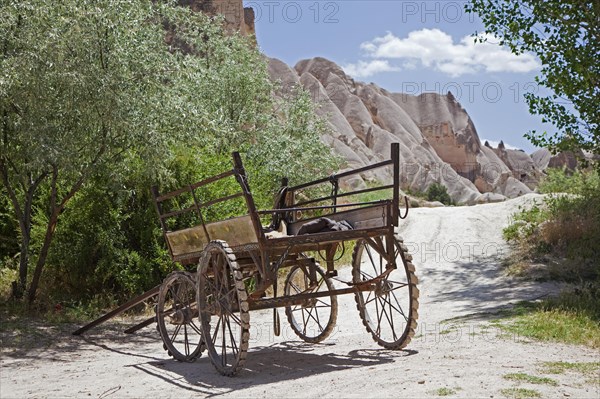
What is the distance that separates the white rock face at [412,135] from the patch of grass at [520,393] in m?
59.6

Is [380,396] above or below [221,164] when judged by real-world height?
below

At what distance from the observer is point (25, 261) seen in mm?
13172

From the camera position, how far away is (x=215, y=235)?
26.7 feet

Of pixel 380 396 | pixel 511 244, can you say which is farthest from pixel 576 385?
pixel 511 244

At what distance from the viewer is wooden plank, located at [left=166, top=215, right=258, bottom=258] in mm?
7543

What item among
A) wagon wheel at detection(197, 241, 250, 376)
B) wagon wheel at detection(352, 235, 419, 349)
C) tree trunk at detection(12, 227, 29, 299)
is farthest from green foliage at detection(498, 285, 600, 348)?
tree trunk at detection(12, 227, 29, 299)

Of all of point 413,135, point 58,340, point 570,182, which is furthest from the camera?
point 413,135

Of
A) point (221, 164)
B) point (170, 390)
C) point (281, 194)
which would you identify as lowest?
point (170, 390)

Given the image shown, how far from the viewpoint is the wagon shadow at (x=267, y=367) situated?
7184 mm

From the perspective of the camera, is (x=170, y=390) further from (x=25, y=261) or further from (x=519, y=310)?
(x=25, y=261)

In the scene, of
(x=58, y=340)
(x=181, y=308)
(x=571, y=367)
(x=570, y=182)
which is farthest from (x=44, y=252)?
(x=570, y=182)

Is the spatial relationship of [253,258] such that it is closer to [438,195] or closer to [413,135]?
[438,195]

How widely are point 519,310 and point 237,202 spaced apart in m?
6.04

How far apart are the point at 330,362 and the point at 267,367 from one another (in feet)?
2.27
